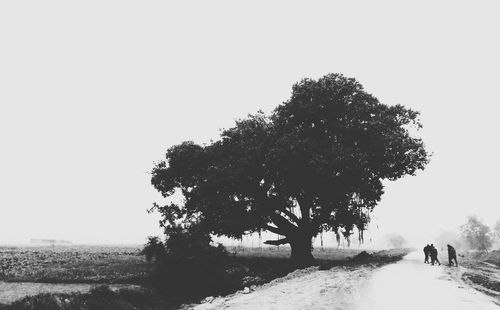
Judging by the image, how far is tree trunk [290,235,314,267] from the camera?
41094mm

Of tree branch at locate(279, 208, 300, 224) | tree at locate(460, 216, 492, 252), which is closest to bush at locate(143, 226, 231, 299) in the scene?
tree branch at locate(279, 208, 300, 224)

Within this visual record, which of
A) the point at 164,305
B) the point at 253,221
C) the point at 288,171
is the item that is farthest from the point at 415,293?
the point at 253,221

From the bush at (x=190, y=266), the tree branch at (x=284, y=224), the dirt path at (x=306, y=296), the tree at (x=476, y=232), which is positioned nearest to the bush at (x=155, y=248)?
the bush at (x=190, y=266)

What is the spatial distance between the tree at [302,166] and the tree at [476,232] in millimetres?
100080

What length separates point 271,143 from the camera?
38375mm

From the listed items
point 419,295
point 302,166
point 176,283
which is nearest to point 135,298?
point 176,283

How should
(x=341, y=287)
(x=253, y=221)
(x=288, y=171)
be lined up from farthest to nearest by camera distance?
(x=253, y=221) → (x=288, y=171) → (x=341, y=287)

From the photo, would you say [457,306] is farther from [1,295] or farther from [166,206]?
[166,206]

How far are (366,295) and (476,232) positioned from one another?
4973 inches

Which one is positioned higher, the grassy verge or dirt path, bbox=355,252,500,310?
dirt path, bbox=355,252,500,310

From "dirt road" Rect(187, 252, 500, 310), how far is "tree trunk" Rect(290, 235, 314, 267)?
601 inches

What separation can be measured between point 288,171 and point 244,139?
6971 millimetres

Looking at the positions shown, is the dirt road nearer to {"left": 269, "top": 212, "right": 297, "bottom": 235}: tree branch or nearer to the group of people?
the group of people

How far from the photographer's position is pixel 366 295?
19219 millimetres
